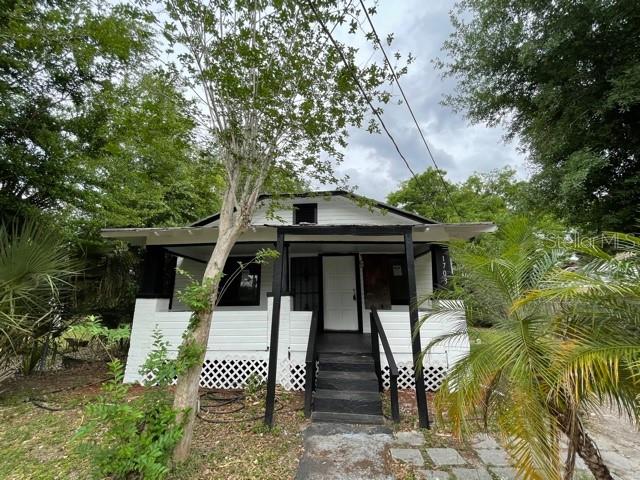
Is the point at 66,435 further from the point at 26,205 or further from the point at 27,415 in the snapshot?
the point at 26,205

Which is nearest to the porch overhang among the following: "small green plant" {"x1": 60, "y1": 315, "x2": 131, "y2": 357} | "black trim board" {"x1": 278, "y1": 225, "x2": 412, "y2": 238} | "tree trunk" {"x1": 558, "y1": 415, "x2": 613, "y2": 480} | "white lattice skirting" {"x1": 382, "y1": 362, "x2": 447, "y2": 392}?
"black trim board" {"x1": 278, "y1": 225, "x2": 412, "y2": 238}

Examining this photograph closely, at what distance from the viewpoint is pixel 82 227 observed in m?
6.60

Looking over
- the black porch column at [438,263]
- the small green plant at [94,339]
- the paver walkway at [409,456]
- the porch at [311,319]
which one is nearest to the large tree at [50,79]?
the porch at [311,319]

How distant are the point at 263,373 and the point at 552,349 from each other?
5.01m

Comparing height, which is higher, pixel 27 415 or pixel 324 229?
pixel 324 229

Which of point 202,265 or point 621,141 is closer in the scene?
point 621,141

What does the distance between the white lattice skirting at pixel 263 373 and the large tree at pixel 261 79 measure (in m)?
2.97

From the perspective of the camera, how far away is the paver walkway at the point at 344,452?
2988 millimetres

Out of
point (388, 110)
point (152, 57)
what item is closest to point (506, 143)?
point (388, 110)

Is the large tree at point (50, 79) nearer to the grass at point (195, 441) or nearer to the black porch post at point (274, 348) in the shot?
the grass at point (195, 441)

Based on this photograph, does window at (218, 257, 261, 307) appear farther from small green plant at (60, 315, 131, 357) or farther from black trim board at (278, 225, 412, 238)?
black trim board at (278, 225, 412, 238)

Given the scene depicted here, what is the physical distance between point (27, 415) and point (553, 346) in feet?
21.7

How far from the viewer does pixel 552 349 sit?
195cm

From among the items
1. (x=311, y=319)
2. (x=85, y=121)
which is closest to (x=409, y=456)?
(x=311, y=319)
